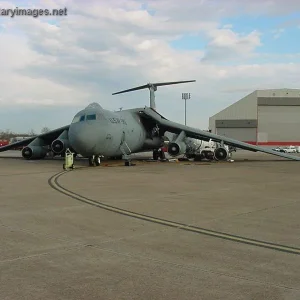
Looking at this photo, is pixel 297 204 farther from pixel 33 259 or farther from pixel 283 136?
pixel 283 136

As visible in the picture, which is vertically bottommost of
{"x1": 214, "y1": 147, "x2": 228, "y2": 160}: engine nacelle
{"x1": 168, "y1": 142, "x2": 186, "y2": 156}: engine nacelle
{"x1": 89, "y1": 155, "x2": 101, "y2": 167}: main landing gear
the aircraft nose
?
{"x1": 89, "y1": 155, "x2": 101, "y2": 167}: main landing gear

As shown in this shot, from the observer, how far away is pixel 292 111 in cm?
9319

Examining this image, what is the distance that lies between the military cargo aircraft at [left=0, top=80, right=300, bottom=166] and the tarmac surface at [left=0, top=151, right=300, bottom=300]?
502 inches

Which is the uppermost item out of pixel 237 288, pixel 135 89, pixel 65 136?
pixel 135 89

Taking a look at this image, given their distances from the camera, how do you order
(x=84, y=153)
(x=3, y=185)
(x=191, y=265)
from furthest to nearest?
(x=84, y=153)
(x=3, y=185)
(x=191, y=265)

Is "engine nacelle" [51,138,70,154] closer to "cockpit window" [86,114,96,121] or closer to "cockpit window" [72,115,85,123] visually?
"cockpit window" [72,115,85,123]

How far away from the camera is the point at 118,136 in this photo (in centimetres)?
2730

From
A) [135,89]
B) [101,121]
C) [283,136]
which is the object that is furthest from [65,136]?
[283,136]

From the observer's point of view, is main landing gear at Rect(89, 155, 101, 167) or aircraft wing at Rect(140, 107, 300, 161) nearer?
main landing gear at Rect(89, 155, 101, 167)

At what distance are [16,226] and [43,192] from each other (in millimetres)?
5138

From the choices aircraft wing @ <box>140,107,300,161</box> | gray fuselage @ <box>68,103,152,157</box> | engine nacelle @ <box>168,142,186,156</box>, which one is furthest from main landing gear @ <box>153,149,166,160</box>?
gray fuselage @ <box>68,103,152,157</box>

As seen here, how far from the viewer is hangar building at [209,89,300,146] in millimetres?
92688

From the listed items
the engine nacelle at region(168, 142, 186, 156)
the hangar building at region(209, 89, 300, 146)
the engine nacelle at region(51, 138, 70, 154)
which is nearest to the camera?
the engine nacelle at region(168, 142, 186, 156)

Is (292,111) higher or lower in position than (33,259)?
higher
